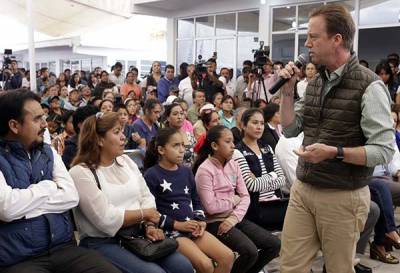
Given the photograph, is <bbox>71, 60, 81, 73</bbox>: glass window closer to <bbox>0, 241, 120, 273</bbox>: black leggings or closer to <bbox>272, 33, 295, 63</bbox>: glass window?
<bbox>272, 33, 295, 63</bbox>: glass window

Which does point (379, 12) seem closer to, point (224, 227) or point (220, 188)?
point (220, 188)

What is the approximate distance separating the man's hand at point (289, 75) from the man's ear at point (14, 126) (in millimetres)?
1254

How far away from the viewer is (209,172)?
293 cm

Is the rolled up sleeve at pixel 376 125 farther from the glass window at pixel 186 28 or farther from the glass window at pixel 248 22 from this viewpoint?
the glass window at pixel 186 28

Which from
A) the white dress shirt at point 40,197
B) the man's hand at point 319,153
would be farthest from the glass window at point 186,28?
the man's hand at point 319,153

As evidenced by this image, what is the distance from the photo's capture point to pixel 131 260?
2301 millimetres

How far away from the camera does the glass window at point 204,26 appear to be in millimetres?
11951

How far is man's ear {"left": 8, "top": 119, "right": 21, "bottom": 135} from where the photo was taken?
2170 millimetres

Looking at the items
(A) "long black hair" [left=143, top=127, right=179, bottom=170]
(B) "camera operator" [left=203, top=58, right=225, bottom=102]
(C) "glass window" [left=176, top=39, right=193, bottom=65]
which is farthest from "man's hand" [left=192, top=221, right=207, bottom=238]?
(C) "glass window" [left=176, top=39, right=193, bottom=65]

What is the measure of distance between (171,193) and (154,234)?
35 centimetres

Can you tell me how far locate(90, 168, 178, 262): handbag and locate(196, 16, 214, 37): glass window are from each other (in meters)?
10.0

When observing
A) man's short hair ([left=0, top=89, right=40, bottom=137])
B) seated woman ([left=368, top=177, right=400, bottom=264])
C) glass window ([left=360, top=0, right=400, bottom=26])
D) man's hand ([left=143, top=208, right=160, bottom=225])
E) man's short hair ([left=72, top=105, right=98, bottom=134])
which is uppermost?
glass window ([left=360, top=0, right=400, bottom=26])

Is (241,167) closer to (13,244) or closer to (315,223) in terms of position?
(315,223)

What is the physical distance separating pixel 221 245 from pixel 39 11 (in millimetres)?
16580
